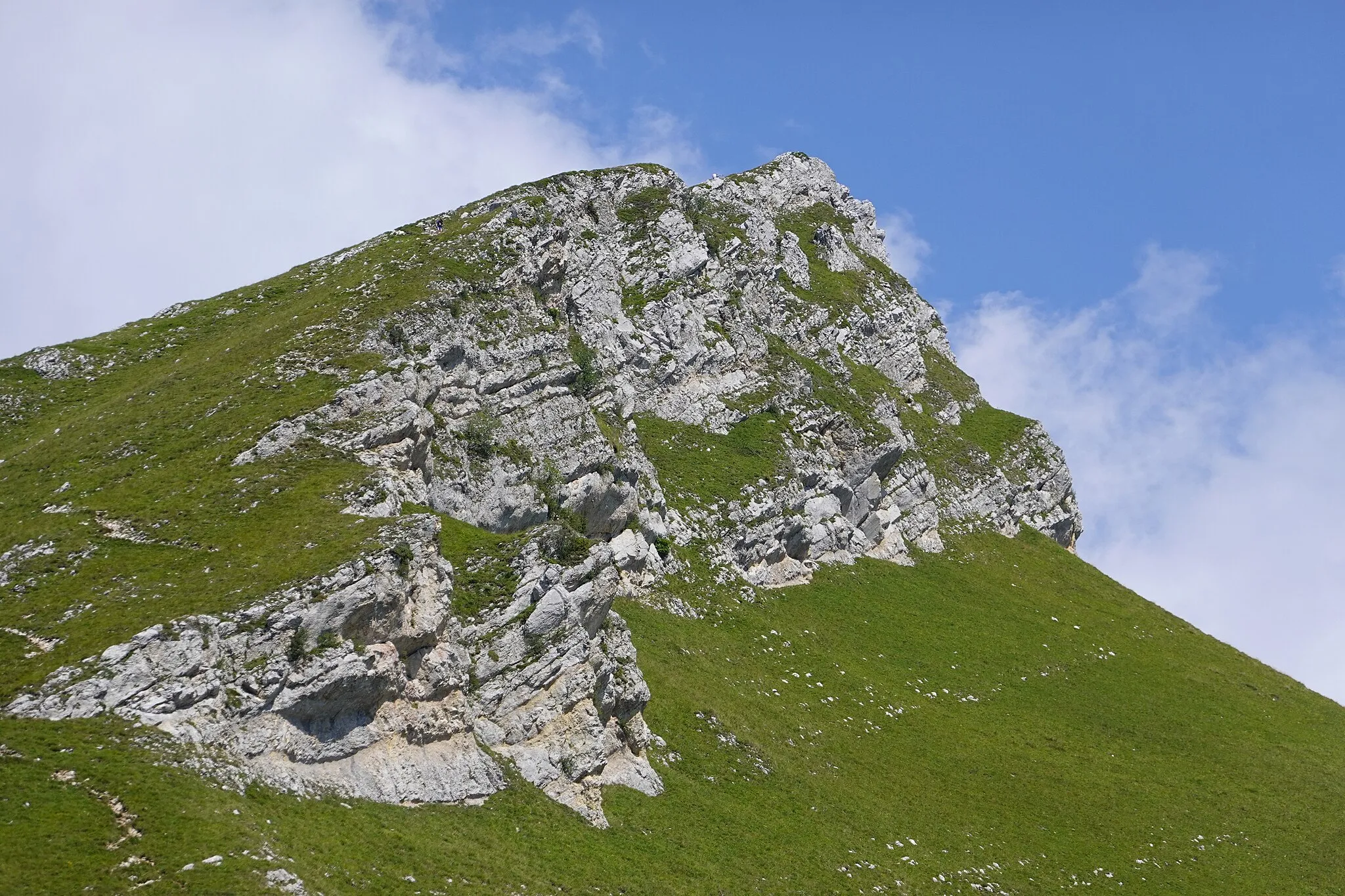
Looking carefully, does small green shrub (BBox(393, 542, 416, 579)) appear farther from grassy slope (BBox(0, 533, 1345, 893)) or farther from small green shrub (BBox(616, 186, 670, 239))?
small green shrub (BBox(616, 186, 670, 239))

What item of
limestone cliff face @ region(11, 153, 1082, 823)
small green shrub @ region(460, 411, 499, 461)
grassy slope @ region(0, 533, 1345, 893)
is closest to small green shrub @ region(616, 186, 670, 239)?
limestone cliff face @ region(11, 153, 1082, 823)

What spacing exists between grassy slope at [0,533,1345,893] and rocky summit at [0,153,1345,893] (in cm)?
26

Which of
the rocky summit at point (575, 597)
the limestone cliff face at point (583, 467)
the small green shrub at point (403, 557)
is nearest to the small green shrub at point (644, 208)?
the limestone cliff face at point (583, 467)

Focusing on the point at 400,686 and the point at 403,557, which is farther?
the point at 403,557

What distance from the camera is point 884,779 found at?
197 feet

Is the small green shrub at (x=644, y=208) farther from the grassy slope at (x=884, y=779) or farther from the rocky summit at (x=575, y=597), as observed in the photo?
the grassy slope at (x=884, y=779)

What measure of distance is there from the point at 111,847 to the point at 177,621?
30.0ft

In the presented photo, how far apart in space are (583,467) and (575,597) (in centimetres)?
1633

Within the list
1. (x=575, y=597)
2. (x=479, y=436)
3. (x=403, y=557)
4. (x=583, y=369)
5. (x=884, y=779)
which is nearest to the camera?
(x=403, y=557)

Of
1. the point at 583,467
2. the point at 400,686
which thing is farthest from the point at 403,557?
the point at 583,467

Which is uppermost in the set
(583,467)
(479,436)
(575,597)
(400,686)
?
(479,436)

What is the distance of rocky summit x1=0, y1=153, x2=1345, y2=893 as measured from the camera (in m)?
38.2

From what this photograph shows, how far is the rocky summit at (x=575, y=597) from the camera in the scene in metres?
38.2

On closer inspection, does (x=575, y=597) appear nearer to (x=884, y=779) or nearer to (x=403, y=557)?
(x=403, y=557)
